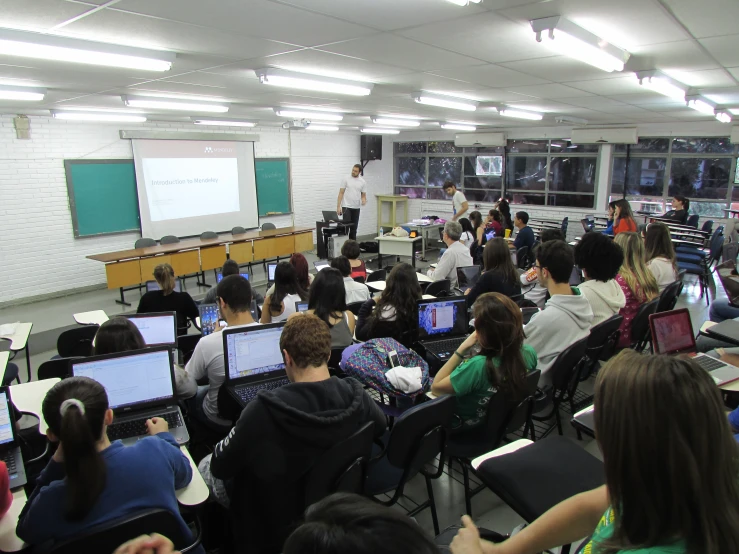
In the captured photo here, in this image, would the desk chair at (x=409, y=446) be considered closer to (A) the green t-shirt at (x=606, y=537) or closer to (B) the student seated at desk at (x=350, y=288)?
(A) the green t-shirt at (x=606, y=537)

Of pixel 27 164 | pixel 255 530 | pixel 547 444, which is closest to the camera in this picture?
pixel 547 444

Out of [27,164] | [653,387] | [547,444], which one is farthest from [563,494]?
[27,164]

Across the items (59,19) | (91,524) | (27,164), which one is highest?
(59,19)

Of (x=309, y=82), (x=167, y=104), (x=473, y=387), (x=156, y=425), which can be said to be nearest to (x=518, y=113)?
(x=309, y=82)

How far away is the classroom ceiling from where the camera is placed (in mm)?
2428

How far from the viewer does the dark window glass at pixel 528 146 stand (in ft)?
37.2

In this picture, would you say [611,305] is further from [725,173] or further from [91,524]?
[725,173]

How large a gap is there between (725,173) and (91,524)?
37.3 ft

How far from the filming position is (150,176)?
836 cm

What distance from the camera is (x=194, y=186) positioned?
29.8 feet

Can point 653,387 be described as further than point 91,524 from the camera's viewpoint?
No

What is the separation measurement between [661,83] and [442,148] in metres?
8.63

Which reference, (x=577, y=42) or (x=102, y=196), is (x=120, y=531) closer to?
(x=577, y=42)

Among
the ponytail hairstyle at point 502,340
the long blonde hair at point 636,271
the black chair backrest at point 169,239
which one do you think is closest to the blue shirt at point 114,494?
the ponytail hairstyle at point 502,340
